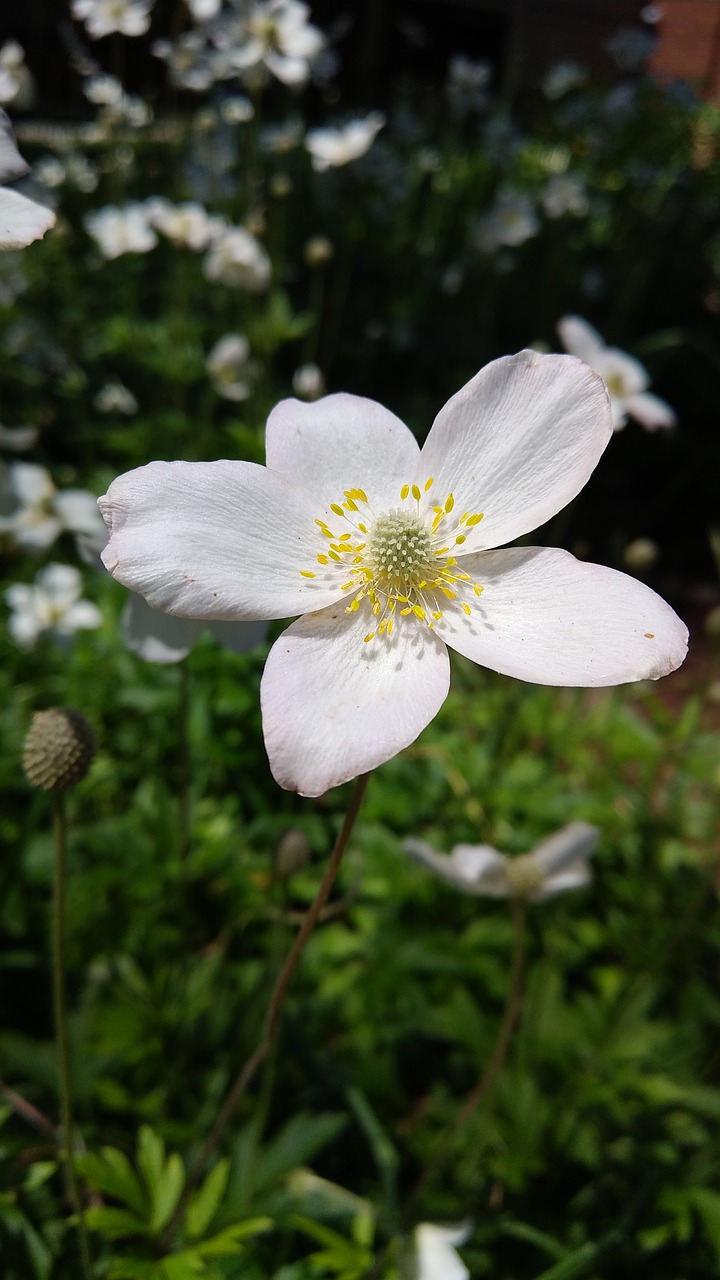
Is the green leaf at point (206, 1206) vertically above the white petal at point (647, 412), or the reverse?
the white petal at point (647, 412)

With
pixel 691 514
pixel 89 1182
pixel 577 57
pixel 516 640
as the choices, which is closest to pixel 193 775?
pixel 89 1182

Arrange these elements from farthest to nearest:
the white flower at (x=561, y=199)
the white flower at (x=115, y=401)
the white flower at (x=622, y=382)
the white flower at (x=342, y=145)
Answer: the white flower at (x=561, y=199)
the white flower at (x=115, y=401)
the white flower at (x=342, y=145)
the white flower at (x=622, y=382)

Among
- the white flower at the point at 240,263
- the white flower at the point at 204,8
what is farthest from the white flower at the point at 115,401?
the white flower at the point at 204,8

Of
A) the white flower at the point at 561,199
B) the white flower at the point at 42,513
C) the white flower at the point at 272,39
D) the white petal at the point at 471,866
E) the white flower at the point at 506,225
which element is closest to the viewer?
the white petal at the point at 471,866

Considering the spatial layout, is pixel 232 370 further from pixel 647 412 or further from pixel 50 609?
pixel 647 412

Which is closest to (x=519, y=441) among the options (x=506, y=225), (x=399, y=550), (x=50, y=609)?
(x=399, y=550)

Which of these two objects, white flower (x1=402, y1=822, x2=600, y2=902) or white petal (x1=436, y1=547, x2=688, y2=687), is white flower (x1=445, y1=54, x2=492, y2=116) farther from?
white petal (x1=436, y1=547, x2=688, y2=687)

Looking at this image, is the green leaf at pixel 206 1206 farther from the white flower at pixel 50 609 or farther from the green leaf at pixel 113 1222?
the white flower at pixel 50 609

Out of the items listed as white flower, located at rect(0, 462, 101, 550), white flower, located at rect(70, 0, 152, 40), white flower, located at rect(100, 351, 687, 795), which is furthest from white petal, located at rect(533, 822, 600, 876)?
white flower, located at rect(70, 0, 152, 40)
